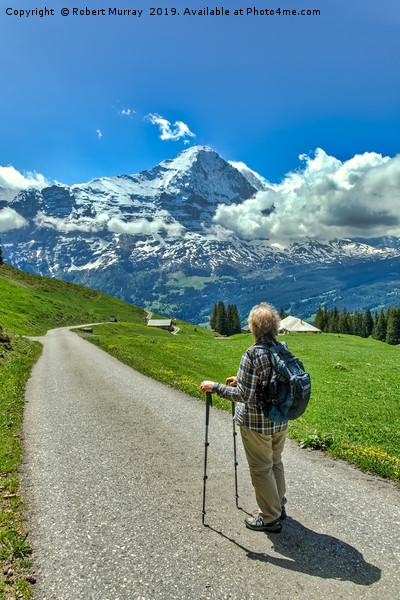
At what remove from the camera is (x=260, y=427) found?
7.00 m

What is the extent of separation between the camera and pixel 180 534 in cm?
698

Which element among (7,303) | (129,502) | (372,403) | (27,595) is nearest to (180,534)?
(129,502)

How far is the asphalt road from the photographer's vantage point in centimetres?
565

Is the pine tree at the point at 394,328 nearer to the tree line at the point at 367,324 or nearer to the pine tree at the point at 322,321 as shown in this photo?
the tree line at the point at 367,324

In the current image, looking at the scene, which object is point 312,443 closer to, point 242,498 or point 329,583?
point 242,498

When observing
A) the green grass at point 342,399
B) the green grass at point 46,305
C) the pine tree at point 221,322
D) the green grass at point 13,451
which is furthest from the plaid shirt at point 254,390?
the pine tree at point 221,322

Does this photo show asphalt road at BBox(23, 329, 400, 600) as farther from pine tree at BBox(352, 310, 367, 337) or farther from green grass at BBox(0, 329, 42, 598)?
pine tree at BBox(352, 310, 367, 337)

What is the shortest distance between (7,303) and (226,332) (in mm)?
104616

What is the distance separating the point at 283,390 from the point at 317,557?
3079 millimetres

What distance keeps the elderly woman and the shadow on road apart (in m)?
0.44

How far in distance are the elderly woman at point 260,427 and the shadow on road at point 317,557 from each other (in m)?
0.44

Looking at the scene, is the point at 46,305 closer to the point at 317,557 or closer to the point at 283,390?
the point at 283,390

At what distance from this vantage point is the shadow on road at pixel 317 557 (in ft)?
19.2

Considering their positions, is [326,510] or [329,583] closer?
[329,583]
